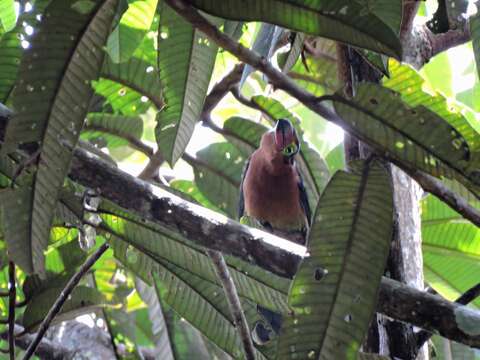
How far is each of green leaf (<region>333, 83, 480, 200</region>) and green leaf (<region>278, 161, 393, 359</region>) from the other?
6 cm

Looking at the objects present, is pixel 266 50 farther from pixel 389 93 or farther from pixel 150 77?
Result: pixel 150 77

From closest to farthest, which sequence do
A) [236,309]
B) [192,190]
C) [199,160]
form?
[236,309]
[199,160]
[192,190]

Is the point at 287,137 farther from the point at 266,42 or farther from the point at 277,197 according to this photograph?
the point at 266,42

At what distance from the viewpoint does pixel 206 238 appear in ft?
4.62

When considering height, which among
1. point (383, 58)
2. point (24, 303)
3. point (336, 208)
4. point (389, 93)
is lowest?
point (24, 303)

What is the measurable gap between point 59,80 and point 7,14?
3.28 ft

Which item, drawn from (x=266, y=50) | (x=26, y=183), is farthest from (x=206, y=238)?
(x=266, y=50)

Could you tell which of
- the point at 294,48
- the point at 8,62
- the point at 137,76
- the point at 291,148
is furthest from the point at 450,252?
the point at 8,62

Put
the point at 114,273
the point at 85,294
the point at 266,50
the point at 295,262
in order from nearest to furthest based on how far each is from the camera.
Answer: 1. the point at 295,262
2. the point at 266,50
3. the point at 85,294
4. the point at 114,273

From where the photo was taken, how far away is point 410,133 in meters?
1.31

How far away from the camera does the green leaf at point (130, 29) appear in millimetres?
2170

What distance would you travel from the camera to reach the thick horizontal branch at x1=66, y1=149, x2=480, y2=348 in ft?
4.46

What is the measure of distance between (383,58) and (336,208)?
1.09ft

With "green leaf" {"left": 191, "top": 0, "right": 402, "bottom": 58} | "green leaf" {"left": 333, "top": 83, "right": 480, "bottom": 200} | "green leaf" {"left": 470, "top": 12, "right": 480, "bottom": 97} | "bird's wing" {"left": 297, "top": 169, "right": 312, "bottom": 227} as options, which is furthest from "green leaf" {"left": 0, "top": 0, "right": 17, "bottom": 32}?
"bird's wing" {"left": 297, "top": 169, "right": 312, "bottom": 227}
